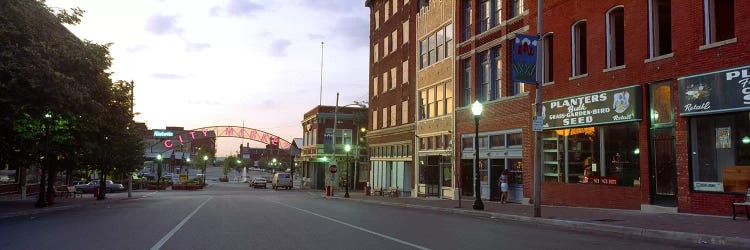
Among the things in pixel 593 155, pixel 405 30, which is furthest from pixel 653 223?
pixel 405 30

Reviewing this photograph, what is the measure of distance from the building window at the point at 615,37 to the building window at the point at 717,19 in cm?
371

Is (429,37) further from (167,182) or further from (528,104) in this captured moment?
(167,182)

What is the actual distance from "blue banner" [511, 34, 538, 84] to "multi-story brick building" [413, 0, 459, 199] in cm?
1294

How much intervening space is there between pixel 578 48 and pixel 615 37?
1819 millimetres

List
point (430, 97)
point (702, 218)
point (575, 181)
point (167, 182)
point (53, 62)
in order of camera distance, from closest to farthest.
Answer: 1. point (702, 218)
2. point (53, 62)
3. point (575, 181)
4. point (430, 97)
5. point (167, 182)

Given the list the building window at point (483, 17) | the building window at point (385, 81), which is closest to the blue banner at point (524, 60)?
→ the building window at point (483, 17)

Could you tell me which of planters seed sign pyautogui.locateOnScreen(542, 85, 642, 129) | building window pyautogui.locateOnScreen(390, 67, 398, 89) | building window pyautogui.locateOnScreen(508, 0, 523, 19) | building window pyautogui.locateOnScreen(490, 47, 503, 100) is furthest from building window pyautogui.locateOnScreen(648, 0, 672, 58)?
building window pyautogui.locateOnScreen(390, 67, 398, 89)

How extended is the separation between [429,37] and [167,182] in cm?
4081

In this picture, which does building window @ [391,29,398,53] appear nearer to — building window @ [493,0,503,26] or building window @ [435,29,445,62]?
building window @ [435,29,445,62]

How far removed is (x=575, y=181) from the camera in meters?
21.6

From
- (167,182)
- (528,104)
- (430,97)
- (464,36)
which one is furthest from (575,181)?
(167,182)

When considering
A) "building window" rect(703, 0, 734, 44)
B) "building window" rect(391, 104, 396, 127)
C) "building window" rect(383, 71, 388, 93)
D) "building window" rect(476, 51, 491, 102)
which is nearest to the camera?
"building window" rect(703, 0, 734, 44)

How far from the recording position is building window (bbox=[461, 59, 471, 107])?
30016 mm

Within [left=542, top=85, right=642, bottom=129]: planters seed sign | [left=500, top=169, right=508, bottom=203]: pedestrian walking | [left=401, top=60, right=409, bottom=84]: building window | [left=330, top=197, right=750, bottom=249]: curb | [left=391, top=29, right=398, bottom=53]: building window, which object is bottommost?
[left=330, top=197, right=750, bottom=249]: curb
